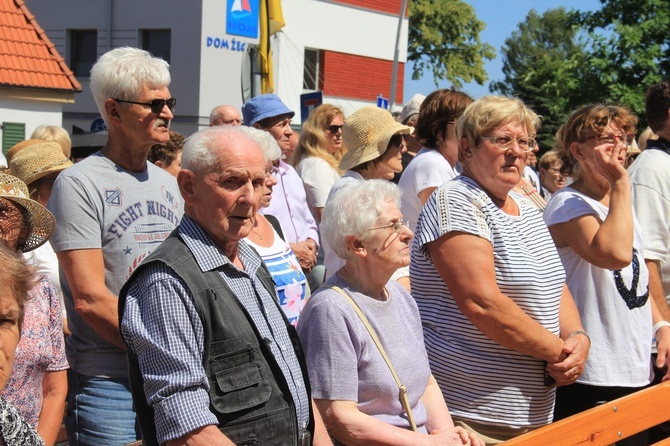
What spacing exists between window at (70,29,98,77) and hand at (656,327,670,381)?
80.6ft

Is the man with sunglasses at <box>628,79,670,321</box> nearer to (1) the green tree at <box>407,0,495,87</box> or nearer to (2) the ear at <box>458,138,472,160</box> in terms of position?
(2) the ear at <box>458,138,472,160</box>

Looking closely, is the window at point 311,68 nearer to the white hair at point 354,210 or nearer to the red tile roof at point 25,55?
the red tile roof at point 25,55

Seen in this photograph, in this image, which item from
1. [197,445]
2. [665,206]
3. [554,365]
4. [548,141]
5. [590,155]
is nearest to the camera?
[197,445]

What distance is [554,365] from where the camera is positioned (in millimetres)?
3709

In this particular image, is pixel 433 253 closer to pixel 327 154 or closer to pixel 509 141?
pixel 509 141

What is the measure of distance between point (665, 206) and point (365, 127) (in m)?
1.72

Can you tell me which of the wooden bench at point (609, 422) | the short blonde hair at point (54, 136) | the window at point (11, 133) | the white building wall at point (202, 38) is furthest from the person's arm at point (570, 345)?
the white building wall at point (202, 38)

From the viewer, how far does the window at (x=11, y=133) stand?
686 inches

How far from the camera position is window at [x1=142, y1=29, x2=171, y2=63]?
25.3 metres

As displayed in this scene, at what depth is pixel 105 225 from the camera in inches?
135

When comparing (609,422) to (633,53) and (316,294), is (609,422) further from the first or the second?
(633,53)

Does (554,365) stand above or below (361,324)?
below

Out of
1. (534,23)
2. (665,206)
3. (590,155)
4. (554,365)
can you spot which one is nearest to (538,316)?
(554,365)

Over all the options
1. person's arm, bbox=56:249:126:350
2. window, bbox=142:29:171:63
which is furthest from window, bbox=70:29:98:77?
person's arm, bbox=56:249:126:350
